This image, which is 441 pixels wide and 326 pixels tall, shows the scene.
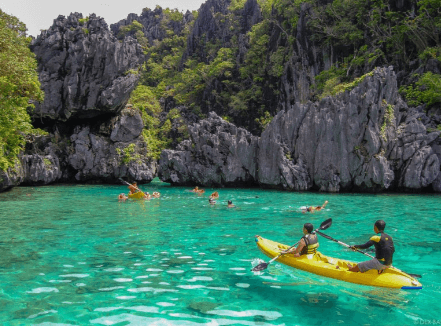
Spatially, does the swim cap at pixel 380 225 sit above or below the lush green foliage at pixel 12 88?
below

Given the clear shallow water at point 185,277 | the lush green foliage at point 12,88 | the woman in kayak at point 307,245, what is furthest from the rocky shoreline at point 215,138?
the woman in kayak at point 307,245

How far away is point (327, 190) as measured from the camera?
1417 inches

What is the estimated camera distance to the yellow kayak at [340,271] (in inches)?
325

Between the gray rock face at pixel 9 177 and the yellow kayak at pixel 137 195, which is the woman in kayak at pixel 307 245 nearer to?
the yellow kayak at pixel 137 195

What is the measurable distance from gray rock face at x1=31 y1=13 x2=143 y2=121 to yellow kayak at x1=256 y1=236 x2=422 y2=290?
3979 cm

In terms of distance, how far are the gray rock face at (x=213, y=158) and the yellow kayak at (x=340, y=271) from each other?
99.8 feet

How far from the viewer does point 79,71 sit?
A: 45375 mm

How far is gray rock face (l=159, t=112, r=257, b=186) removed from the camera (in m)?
41.3

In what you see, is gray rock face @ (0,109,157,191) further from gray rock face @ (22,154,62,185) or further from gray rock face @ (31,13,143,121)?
gray rock face @ (31,13,143,121)

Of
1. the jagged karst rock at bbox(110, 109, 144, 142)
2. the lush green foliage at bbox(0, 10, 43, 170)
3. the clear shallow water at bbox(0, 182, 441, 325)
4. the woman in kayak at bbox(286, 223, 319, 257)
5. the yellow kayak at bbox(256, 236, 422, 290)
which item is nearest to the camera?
the clear shallow water at bbox(0, 182, 441, 325)

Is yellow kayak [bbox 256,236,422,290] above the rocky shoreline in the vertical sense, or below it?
below

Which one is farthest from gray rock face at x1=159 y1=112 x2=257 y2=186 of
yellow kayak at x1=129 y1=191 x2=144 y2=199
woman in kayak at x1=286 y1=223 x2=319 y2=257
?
woman in kayak at x1=286 y1=223 x2=319 y2=257

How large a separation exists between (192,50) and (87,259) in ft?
235

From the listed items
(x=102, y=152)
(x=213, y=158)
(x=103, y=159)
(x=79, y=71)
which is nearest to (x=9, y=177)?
(x=103, y=159)
